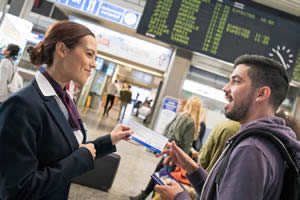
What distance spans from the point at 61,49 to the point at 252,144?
1.18 metres

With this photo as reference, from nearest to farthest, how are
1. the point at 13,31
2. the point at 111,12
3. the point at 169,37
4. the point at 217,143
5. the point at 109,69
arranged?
1. the point at 217,143
2. the point at 13,31
3. the point at 169,37
4. the point at 111,12
5. the point at 109,69

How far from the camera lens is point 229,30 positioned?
15.2ft

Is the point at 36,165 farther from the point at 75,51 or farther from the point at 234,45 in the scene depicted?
the point at 234,45

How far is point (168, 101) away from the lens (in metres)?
6.24

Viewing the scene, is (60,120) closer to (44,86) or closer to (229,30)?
(44,86)

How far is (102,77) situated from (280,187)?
48.3 feet

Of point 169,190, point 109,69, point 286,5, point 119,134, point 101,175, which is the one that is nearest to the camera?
point 169,190

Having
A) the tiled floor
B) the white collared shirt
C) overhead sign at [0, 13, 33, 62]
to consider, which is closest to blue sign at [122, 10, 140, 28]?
overhead sign at [0, 13, 33, 62]

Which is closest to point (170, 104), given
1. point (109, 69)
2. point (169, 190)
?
point (169, 190)

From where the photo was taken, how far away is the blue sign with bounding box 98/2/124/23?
5.43m

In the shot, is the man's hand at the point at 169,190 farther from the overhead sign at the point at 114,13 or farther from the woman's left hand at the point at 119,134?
the overhead sign at the point at 114,13

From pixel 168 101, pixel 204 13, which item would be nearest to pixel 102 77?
pixel 168 101

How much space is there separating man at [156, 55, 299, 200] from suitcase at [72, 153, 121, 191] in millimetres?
1959

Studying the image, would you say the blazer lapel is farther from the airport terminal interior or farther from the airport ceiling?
the airport ceiling
